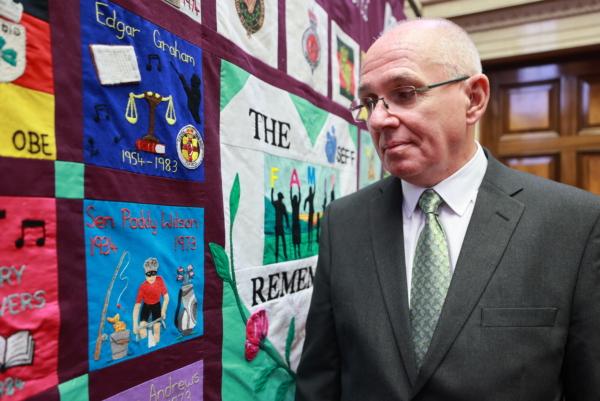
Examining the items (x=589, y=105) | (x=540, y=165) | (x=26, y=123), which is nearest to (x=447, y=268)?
(x=26, y=123)

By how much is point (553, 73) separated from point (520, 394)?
2051 mm

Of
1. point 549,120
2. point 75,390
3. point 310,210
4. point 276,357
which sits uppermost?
point 549,120

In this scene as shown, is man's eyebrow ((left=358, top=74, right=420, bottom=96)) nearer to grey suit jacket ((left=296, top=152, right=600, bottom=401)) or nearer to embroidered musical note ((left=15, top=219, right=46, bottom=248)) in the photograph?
grey suit jacket ((left=296, top=152, right=600, bottom=401))

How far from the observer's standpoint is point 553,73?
2240 millimetres

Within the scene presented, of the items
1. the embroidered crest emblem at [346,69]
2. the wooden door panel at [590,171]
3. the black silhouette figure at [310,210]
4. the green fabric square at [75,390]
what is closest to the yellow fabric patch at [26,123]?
the green fabric square at [75,390]

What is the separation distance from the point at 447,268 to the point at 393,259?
0.10 meters

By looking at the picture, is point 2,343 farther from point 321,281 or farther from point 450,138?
point 450,138

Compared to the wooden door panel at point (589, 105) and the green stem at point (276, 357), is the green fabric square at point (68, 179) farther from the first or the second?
the wooden door panel at point (589, 105)

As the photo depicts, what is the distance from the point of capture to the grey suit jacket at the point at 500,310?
72 centimetres

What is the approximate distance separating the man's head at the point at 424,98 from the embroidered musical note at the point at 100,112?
0.47 meters

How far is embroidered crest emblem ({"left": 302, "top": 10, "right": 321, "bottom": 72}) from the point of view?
49.5 inches

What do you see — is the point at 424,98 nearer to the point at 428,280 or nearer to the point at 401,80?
the point at 401,80

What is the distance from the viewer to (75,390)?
0.62 meters

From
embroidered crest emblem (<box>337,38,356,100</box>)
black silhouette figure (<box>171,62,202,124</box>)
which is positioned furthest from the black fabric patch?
embroidered crest emblem (<box>337,38,356,100</box>)
